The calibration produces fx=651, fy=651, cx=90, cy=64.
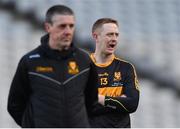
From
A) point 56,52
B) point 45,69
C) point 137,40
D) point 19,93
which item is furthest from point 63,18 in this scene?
point 137,40

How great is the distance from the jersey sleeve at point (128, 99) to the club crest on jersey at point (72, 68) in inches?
39.9

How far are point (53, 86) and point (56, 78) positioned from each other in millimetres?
49

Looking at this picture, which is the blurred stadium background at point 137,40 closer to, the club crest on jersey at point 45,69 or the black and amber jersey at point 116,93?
the black and amber jersey at point 116,93

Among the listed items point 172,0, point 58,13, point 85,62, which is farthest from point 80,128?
point 172,0

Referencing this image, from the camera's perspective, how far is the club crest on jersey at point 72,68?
3.70 m

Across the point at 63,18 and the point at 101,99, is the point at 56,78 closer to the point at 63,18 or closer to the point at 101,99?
the point at 63,18

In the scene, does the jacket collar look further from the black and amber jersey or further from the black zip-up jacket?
the black and amber jersey

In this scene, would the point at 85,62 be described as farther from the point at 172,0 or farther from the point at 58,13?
the point at 172,0

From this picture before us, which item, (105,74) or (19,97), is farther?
(105,74)

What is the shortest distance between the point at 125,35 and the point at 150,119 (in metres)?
1.40

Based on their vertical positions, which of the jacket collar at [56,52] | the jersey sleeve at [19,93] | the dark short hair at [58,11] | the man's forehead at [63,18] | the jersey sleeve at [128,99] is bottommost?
the jersey sleeve at [128,99]

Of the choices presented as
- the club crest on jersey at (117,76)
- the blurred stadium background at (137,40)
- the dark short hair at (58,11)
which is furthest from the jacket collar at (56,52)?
the blurred stadium background at (137,40)

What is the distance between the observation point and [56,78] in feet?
12.0

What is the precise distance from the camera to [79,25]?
9.62m
